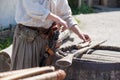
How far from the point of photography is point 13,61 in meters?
3.80

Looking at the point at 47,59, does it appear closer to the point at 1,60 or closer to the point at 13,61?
the point at 13,61

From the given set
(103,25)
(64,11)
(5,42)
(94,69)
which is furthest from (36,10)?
(103,25)

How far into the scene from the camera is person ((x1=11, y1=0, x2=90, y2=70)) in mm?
3445

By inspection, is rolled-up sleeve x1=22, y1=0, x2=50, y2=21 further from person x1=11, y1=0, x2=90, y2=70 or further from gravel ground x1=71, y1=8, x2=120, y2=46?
gravel ground x1=71, y1=8, x2=120, y2=46

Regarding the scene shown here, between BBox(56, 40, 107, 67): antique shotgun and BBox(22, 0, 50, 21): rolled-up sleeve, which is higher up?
BBox(22, 0, 50, 21): rolled-up sleeve

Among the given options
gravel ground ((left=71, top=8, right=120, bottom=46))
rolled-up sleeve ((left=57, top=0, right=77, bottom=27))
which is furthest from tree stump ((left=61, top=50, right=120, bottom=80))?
gravel ground ((left=71, top=8, right=120, bottom=46))

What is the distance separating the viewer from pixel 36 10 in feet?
10.8

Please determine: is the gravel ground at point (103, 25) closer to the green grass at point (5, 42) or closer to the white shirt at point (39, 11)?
the green grass at point (5, 42)

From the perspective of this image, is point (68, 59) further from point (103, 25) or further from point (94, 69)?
point (103, 25)

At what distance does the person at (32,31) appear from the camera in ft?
11.3

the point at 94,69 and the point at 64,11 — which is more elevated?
the point at 64,11

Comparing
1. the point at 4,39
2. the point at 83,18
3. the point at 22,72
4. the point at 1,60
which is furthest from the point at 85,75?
the point at 83,18

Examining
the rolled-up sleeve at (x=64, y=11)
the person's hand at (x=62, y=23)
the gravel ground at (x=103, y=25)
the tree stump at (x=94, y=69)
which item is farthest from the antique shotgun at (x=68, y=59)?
the gravel ground at (x=103, y=25)

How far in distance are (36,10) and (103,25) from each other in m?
7.71
